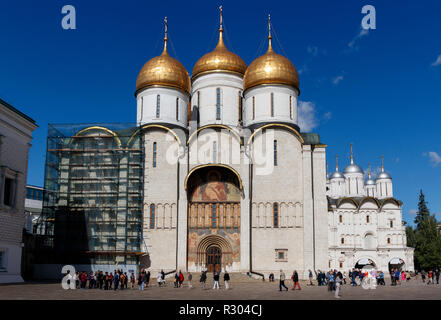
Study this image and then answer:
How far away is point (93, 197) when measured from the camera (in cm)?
2928

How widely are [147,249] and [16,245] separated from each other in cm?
893

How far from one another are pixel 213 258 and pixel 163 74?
43.0 ft

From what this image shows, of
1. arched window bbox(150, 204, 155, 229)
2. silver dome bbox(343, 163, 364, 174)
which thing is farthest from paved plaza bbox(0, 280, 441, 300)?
silver dome bbox(343, 163, 364, 174)

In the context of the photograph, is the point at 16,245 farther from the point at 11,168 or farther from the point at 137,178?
the point at 137,178

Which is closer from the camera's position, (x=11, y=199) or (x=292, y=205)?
(x=11, y=199)

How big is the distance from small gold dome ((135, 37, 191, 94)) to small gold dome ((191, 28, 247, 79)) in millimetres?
1732

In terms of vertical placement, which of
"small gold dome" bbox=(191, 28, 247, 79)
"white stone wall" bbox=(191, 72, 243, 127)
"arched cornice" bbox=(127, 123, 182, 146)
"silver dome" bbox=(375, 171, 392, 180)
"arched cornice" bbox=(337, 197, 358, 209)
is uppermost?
"small gold dome" bbox=(191, 28, 247, 79)

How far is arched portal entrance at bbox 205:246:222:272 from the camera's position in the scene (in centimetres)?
2948

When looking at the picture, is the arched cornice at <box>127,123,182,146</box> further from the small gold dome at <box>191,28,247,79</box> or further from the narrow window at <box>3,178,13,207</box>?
the narrow window at <box>3,178,13,207</box>

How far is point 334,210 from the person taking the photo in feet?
158

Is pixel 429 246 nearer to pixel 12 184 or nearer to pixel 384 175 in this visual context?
pixel 384 175

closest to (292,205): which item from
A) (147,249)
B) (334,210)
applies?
(147,249)

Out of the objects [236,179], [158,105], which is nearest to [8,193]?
[158,105]
